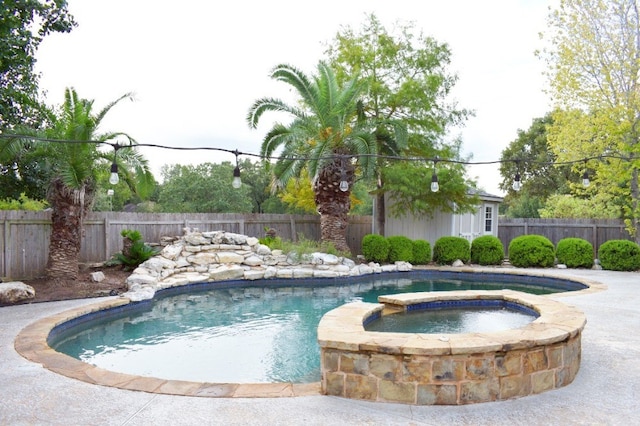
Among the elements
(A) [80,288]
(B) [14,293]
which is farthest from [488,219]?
(B) [14,293]

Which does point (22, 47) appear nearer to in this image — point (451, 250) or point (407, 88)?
point (407, 88)

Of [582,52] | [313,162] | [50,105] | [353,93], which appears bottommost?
[313,162]

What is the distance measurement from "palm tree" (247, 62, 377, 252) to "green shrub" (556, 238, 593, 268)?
20.6ft

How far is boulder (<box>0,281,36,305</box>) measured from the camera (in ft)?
25.2

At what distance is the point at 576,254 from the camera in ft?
44.1

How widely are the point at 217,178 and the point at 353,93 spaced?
44.6 ft

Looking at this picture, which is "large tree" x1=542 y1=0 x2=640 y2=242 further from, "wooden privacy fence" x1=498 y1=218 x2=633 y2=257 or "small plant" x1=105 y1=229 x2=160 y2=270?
"small plant" x1=105 y1=229 x2=160 y2=270

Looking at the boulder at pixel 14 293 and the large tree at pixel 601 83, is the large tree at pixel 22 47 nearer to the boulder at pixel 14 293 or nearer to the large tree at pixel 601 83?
the boulder at pixel 14 293

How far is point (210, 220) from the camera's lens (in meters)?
14.7

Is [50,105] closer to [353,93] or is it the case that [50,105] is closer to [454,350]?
[353,93]

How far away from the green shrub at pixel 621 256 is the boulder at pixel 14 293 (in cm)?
1395

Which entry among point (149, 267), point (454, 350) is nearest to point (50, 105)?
point (149, 267)

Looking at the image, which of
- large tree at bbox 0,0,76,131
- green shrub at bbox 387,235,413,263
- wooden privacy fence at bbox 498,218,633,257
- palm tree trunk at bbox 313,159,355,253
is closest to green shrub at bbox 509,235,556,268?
green shrub at bbox 387,235,413,263

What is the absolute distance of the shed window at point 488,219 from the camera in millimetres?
18031
